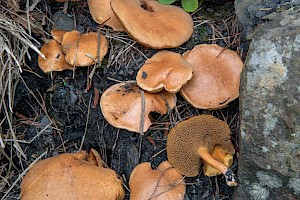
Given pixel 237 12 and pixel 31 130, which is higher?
pixel 237 12

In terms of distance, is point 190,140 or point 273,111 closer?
point 273,111

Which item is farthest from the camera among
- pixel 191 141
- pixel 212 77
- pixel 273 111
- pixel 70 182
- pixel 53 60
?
pixel 53 60

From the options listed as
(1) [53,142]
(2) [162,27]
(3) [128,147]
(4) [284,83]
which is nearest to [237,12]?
(2) [162,27]

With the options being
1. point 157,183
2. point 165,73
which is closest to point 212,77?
point 165,73

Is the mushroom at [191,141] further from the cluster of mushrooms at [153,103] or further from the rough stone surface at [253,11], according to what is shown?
the rough stone surface at [253,11]

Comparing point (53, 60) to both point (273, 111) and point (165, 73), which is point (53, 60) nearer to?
point (165, 73)

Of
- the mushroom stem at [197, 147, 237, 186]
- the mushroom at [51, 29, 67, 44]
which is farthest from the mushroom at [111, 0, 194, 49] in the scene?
the mushroom stem at [197, 147, 237, 186]

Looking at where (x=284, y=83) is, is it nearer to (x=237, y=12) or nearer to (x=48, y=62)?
(x=237, y=12)

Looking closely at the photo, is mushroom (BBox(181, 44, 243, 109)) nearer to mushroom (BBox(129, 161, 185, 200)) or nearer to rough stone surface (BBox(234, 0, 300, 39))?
rough stone surface (BBox(234, 0, 300, 39))
